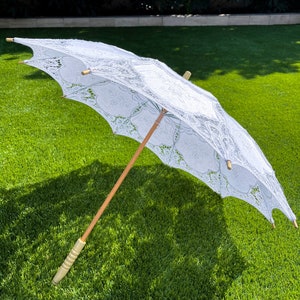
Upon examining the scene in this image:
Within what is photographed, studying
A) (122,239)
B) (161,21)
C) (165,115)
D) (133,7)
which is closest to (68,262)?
(122,239)

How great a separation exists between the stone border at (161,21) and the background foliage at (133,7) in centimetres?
31

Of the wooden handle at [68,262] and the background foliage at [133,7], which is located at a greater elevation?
the background foliage at [133,7]

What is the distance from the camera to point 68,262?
102 inches

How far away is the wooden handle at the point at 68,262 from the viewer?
2.57 meters

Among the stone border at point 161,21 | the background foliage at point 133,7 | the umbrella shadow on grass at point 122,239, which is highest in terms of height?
the background foliage at point 133,7

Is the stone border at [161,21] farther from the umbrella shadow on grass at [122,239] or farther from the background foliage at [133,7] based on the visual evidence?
the umbrella shadow on grass at [122,239]

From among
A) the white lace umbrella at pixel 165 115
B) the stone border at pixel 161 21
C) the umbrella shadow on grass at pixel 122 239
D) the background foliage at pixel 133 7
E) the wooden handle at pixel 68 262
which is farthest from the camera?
the background foliage at pixel 133 7

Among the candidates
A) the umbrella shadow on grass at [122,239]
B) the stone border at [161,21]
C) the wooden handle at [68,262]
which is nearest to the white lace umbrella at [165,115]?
the wooden handle at [68,262]

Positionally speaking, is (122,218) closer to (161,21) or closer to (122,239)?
(122,239)

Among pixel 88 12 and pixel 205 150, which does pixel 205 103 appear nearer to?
pixel 205 150

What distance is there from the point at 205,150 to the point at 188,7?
903 centimetres

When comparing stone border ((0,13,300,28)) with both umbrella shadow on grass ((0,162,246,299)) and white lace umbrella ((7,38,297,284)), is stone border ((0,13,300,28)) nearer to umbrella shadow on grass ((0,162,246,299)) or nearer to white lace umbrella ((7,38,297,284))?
umbrella shadow on grass ((0,162,246,299))

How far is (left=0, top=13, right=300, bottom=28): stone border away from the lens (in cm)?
925

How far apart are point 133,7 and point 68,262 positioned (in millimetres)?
9808
